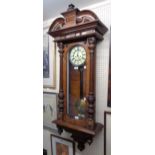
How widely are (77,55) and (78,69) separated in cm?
14

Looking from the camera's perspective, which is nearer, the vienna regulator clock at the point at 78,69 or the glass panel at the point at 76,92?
the vienna regulator clock at the point at 78,69

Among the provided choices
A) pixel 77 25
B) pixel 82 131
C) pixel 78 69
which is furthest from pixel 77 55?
pixel 82 131

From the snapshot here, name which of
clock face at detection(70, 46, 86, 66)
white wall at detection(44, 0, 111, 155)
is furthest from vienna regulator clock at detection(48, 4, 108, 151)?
white wall at detection(44, 0, 111, 155)

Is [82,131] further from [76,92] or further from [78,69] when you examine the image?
[78,69]

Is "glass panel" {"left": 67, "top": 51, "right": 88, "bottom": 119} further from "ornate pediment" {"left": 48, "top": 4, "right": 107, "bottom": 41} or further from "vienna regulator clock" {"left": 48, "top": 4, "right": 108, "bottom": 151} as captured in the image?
"ornate pediment" {"left": 48, "top": 4, "right": 107, "bottom": 41}

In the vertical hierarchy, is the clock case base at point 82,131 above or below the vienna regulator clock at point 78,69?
below

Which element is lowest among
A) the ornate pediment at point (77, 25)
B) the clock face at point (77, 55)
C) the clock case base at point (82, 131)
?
the clock case base at point (82, 131)

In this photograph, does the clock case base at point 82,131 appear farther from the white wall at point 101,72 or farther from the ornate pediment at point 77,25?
the ornate pediment at point 77,25

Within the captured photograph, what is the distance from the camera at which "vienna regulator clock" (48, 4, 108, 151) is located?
1.34m

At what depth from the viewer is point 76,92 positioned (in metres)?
1.50

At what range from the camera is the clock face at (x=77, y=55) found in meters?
1.44

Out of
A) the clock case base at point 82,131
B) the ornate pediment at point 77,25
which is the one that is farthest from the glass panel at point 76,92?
the ornate pediment at point 77,25
